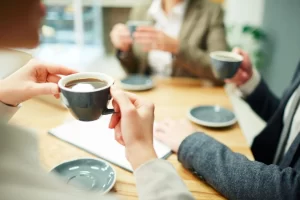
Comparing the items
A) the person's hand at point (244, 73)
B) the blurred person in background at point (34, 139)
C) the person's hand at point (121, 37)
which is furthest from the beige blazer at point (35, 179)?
the person's hand at point (121, 37)

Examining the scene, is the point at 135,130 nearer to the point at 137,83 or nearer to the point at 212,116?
the point at 212,116

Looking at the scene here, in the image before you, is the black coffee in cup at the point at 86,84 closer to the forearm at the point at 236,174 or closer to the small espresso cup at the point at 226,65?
the forearm at the point at 236,174

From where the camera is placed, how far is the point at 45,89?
2.53 feet

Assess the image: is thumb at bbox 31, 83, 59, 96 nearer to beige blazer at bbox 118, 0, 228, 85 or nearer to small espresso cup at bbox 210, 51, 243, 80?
small espresso cup at bbox 210, 51, 243, 80

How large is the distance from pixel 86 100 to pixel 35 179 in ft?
0.80

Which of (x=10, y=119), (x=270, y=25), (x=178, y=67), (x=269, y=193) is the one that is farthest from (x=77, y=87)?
(x=270, y=25)

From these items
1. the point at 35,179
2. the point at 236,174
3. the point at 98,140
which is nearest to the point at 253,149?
the point at 236,174

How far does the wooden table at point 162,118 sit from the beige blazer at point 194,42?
0.10 meters

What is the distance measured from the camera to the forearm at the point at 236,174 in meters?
0.73

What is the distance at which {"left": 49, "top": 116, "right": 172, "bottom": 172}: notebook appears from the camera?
0.91 metres

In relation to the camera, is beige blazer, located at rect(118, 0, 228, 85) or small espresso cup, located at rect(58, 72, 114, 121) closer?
small espresso cup, located at rect(58, 72, 114, 121)

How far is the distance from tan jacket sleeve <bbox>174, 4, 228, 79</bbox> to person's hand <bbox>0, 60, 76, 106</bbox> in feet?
2.84

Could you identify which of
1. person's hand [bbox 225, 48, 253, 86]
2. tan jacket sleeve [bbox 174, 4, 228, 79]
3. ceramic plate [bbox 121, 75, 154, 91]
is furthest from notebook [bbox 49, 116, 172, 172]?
tan jacket sleeve [bbox 174, 4, 228, 79]

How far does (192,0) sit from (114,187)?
1308 millimetres
